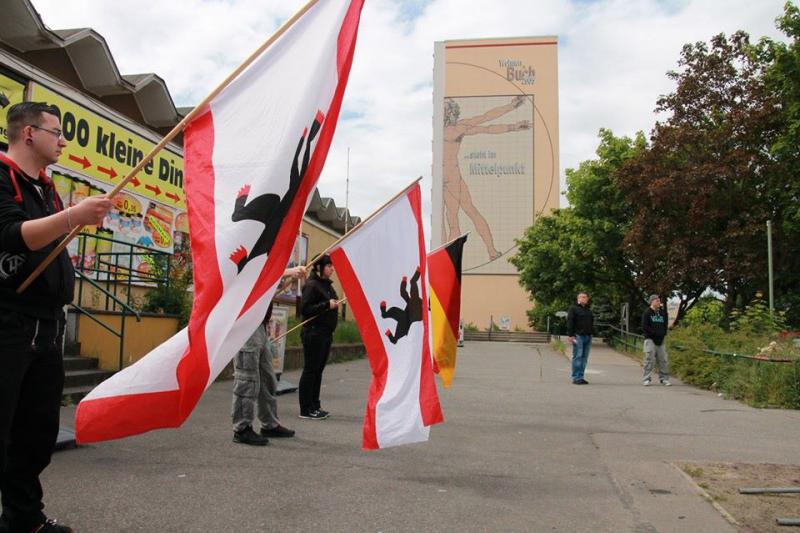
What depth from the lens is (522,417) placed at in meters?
8.91

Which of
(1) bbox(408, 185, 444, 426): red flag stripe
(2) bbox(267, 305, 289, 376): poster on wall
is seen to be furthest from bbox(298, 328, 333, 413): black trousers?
(2) bbox(267, 305, 289, 376): poster on wall

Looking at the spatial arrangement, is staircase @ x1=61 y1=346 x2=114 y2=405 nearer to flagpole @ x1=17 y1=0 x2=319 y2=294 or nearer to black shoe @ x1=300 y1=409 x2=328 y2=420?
black shoe @ x1=300 y1=409 x2=328 y2=420

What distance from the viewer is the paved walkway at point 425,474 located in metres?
4.21

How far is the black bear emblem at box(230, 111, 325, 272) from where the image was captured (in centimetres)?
369

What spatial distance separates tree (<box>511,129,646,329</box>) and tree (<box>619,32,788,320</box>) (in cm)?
492

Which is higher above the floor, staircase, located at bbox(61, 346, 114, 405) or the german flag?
the german flag

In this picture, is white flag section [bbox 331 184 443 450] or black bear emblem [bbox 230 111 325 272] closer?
black bear emblem [bbox 230 111 325 272]

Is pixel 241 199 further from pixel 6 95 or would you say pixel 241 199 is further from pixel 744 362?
pixel 744 362

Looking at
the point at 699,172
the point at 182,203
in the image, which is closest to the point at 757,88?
the point at 699,172

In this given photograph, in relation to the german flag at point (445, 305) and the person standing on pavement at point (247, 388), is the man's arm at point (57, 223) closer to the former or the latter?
the person standing on pavement at point (247, 388)

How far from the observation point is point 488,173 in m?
64.2

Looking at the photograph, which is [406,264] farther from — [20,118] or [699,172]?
[699,172]

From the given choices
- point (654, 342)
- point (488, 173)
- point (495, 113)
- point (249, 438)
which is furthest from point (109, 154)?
point (495, 113)

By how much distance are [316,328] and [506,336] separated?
156 ft
